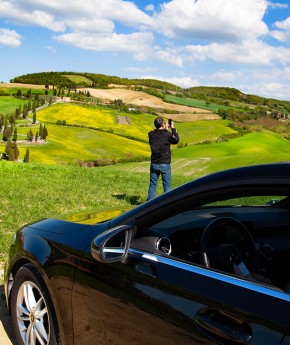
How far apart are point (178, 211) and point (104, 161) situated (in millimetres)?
62083

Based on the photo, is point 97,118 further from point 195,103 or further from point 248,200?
point 248,200

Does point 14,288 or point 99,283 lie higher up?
point 99,283

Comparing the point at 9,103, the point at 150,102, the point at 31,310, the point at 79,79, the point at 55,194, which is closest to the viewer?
the point at 31,310

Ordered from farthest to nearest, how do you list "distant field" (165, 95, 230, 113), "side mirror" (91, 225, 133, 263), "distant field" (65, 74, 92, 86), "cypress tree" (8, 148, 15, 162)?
"distant field" (65, 74, 92, 86)
"distant field" (165, 95, 230, 113)
"cypress tree" (8, 148, 15, 162)
"side mirror" (91, 225, 133, 263)

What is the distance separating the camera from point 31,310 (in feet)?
10.0

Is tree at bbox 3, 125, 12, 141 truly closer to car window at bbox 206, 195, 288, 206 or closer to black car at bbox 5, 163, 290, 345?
black car at bbox 5, 163, 290, 345

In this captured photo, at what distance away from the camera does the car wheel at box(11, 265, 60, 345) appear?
2879 millimetres

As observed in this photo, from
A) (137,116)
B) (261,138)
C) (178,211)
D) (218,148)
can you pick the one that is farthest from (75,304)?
(137,116)

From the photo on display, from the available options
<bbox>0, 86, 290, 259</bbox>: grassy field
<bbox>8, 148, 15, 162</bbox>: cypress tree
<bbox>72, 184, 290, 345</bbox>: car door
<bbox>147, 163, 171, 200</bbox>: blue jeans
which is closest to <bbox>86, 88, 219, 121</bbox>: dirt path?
<bbox>0, 86, 290, 259</bbox>: grassy field

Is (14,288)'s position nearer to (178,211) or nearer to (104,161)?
(178,211)

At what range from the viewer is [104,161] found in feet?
210

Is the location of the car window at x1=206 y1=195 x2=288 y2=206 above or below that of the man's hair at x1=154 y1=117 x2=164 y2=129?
below

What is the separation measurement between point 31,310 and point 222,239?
146cm

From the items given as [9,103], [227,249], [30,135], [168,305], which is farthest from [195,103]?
[168,305]
